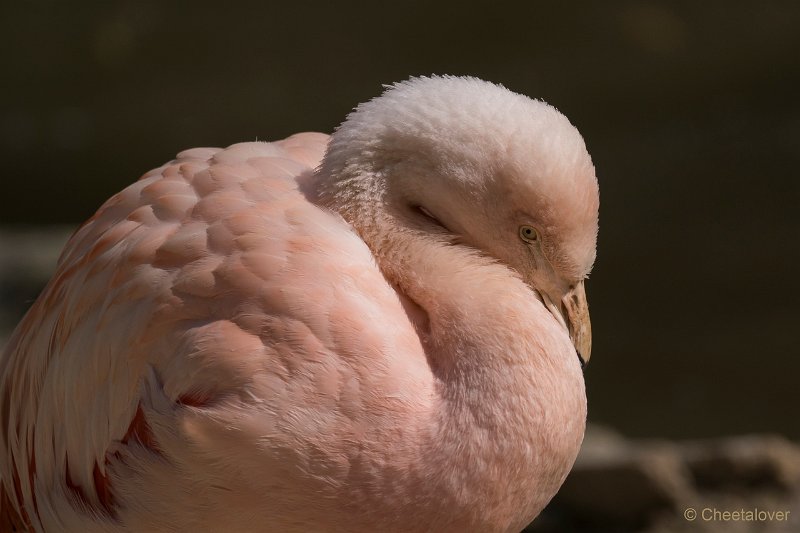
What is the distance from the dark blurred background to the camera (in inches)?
288

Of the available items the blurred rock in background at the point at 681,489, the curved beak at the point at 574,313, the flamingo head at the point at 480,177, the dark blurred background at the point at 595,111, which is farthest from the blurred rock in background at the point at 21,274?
the curved beak at the point at 574,313

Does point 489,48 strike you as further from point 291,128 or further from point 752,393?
point 752,393

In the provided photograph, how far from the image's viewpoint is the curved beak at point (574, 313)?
2734 mm

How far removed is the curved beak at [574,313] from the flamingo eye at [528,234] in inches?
6.9

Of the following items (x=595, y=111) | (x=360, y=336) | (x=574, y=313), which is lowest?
(x=360, y=336)

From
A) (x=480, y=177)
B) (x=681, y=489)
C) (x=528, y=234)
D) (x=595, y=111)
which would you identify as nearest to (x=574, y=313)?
(x=528, y=234)

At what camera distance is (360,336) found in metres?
2.48

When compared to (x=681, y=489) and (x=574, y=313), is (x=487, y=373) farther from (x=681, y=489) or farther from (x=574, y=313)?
(x=681, y=489)

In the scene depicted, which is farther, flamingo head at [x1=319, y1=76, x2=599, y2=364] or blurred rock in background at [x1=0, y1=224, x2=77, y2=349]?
blurred rock in background at [x1=0, y1=224, x2=77, y2=349]

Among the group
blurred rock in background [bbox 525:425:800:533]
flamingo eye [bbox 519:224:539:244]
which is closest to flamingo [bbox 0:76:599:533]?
flamingo eye [bbox 519:224:539:244]

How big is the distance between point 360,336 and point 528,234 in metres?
0.50

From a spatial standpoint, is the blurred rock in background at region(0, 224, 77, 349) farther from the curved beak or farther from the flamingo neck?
the curved beak

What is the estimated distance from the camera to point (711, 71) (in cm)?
845

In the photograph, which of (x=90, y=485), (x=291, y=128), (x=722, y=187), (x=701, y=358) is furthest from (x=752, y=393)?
(x=90, y=485)
